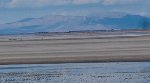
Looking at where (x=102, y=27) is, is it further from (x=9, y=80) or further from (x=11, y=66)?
(x=9, y=80)

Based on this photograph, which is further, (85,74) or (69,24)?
(69,24)

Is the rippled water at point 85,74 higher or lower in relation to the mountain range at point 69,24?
lower

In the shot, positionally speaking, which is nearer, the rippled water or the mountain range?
the rippled water

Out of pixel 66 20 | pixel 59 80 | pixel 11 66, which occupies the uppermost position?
pixel 66 20

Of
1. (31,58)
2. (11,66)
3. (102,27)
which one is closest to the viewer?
(11,66)

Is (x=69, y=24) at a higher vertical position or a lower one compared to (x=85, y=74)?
higher

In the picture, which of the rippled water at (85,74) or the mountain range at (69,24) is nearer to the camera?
the rippled water at (85,74)

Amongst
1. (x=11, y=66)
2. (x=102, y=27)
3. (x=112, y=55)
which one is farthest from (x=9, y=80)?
(x=102, y=27)

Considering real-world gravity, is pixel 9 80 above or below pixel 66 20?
below
